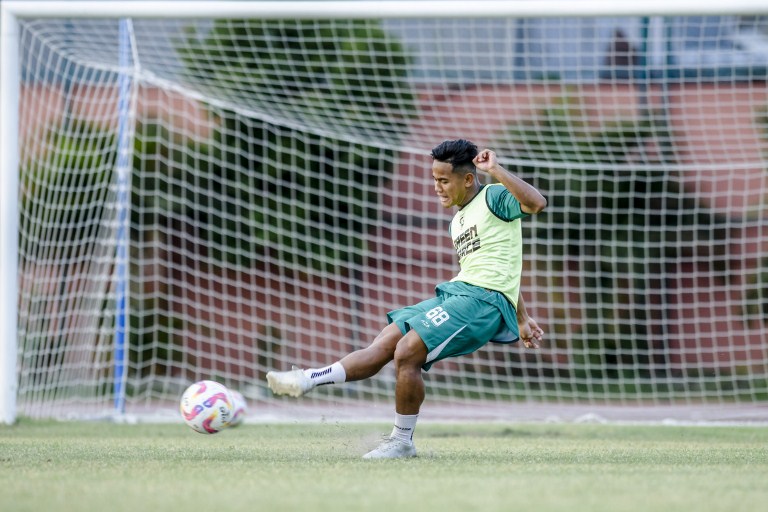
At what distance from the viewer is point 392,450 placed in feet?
16.1

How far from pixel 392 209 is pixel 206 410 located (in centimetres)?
Result: 579

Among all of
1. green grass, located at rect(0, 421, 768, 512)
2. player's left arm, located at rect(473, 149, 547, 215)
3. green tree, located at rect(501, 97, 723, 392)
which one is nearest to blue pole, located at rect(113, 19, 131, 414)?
green grass, located at rect(0, 421, 768, 512)

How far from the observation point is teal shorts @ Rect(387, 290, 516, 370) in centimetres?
488

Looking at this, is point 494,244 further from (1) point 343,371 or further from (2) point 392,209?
(2) point 392,209

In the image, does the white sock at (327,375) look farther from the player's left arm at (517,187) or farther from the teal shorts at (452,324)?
the player's left arm at (517,187)

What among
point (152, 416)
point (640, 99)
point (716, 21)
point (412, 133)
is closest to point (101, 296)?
point (152, 416)

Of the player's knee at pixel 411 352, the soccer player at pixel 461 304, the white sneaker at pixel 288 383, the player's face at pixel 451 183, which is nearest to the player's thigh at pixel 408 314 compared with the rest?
the soccer player at pixel 461 304

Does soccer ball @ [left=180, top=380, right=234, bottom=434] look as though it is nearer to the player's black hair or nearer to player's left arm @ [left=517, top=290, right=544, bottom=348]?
player's left arm @ [left=517, top=290, right=544, bottom=348]

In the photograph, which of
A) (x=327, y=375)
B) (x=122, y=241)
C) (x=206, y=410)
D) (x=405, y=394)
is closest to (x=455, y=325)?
(x=405, y=394)

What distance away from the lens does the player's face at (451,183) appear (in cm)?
513

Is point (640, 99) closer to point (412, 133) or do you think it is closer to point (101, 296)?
point (412, 133)

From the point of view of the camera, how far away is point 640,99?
11.4 m

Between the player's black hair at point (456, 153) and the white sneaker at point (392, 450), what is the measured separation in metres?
1.32

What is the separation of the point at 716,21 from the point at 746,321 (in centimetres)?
350
